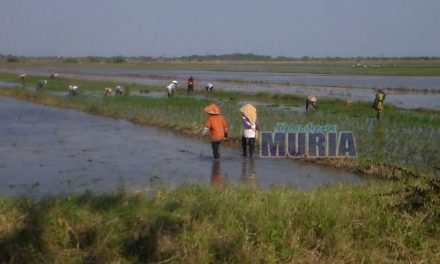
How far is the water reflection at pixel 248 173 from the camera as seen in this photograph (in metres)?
9.56

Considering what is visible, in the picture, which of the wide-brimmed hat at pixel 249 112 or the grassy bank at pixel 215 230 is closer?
the grassy bank at pixel 215 230

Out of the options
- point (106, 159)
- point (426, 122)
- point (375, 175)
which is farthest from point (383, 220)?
point (426, 122)

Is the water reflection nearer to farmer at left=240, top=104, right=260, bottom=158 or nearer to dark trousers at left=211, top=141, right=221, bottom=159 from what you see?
farmer at left=240, top=104, right=260, bottom=158

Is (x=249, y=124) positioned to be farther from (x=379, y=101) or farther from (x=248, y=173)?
(x=379, y=101)

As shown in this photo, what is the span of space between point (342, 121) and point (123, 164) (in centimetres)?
853

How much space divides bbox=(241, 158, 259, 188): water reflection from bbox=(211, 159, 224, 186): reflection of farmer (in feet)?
1.36

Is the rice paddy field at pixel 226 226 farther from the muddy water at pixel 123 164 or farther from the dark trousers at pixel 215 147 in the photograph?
the dark trousers at pixel 215 147

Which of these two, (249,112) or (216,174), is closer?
(216,174)

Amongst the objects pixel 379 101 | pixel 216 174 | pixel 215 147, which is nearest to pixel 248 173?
pixel 216 174

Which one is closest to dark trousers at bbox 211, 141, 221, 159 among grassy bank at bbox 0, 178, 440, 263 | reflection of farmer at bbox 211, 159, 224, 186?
reflection of farmer at bbox 211, 159, 224, 186

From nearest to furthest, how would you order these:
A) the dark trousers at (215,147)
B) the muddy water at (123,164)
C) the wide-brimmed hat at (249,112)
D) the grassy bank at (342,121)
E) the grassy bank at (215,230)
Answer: the grassy bank at (215,230) → the muddy water at (123,164) → the grassy bank at (342,121) → the wide-brimmed hat at (249,112) → the dark trousers at (215,147)

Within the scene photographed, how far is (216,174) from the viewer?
34.2ft

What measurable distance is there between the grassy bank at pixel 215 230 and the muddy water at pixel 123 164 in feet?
5.82

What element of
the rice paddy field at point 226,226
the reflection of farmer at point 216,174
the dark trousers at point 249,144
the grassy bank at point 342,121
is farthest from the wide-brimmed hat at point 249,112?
the rice paddy field at point 226,226
